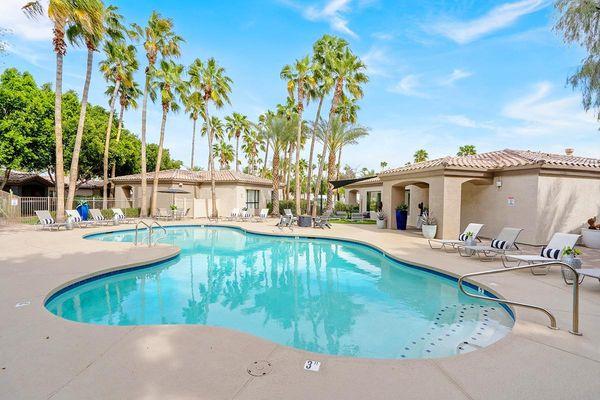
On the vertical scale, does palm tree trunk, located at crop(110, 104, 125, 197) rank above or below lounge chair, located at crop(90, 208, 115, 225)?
above

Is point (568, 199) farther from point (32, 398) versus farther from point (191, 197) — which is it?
point (191, 197)

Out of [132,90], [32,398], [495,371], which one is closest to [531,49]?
[495,371]

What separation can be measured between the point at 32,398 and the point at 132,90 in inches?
1229

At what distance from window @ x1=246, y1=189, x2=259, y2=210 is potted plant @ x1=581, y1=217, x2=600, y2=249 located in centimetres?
2297

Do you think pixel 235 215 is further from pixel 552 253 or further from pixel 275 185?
pixel 552 253

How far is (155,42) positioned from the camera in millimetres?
23578

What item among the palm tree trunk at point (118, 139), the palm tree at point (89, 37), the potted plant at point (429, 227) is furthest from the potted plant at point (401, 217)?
the palm tree trunk at point (118, 139)

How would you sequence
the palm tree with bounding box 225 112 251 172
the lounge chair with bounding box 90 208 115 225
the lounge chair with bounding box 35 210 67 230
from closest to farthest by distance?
the lounge chair with bounding box 35 210 67 230 → the lounge chair with bounding box 90 208 115 225 → the palm tree with bounding box 225 112 251 172

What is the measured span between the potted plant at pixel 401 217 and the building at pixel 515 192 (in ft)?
7.13

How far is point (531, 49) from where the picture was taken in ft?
45.8

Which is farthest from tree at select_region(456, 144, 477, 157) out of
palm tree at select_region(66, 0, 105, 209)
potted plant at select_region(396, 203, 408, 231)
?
palm tree at select_region(66, 0, 105, 209)

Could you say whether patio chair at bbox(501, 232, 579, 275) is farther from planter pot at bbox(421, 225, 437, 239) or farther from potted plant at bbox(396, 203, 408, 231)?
potted plant at bbox(396, 203, 408, 231)

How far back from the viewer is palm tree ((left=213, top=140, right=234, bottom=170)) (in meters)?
53.5

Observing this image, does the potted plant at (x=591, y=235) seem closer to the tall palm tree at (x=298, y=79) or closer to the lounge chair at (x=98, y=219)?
the tall palm tree at (x=298, y=79)
